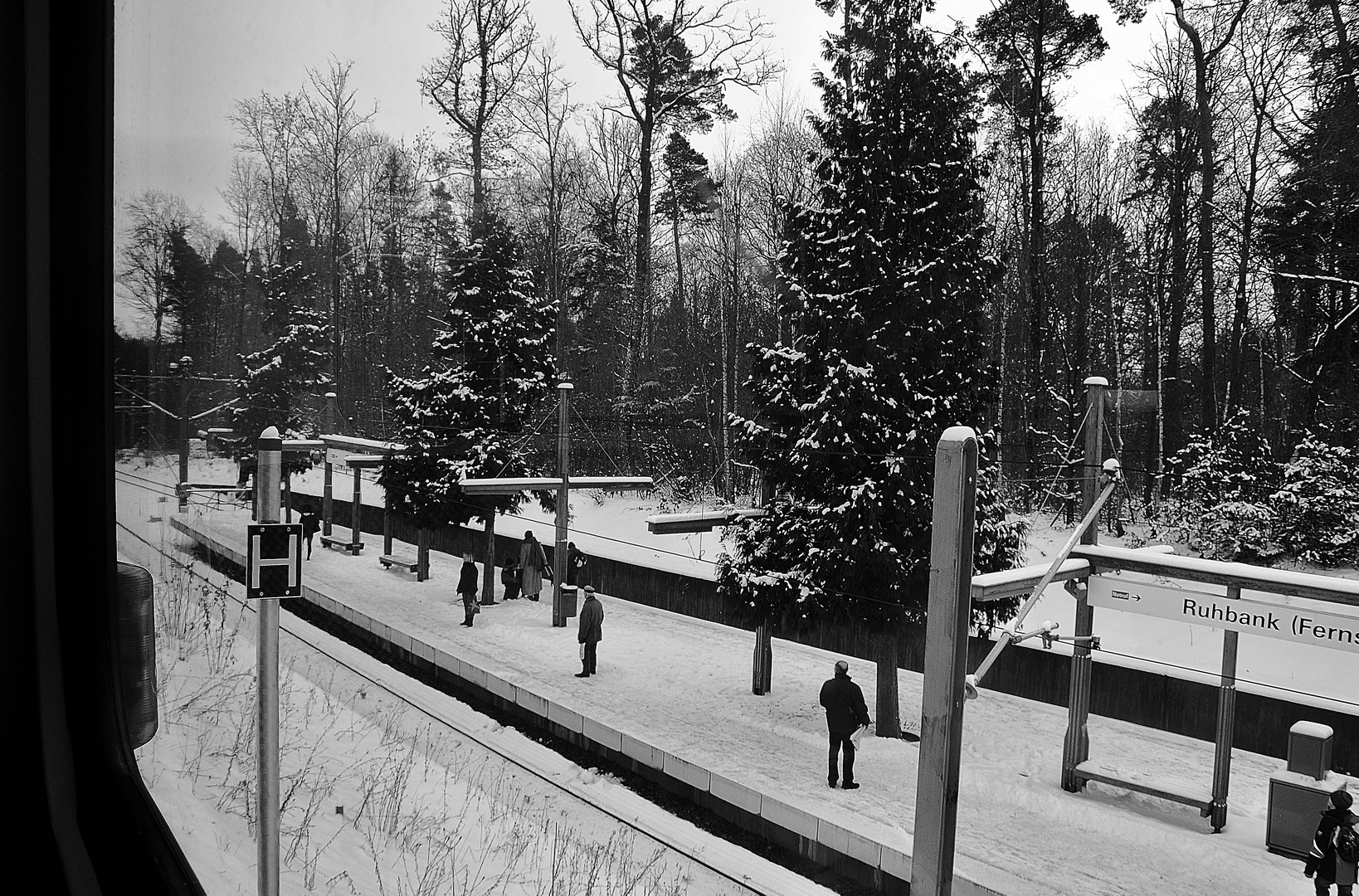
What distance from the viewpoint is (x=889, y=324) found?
923cm

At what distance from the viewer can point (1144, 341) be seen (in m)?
8.90

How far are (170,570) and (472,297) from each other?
13.0 meters

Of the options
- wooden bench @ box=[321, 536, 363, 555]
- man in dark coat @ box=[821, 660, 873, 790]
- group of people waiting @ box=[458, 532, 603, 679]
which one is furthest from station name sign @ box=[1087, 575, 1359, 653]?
wooden bench @ box=[321, 536, 363, 555]

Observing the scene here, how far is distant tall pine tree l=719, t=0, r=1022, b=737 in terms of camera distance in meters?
9.14

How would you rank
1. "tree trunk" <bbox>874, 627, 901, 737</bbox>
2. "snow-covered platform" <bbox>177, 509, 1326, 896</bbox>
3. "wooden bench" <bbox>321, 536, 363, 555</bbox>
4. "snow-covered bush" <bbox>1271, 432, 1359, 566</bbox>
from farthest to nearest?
"wooden bench" <bbox>321, 536, 363, 555</bbox> → "tree trunk" <bbox>874, 627, 901, 737</bbox> → "snow-covered bush" <bbox>1271, 432, 1359, 566</bbox> → "snow-covered platform" <bbox>177, 509, 1326, 896</bbox>

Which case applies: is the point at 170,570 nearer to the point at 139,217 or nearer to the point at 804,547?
the point at 139,217

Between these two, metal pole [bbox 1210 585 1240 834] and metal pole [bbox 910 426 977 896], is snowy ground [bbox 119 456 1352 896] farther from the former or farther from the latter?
metal pole [bbox 910 426 977 896]

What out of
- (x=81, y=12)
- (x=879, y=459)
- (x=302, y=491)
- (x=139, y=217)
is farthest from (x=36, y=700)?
(x=302, y=491)

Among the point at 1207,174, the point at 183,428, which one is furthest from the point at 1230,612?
the point at 183,428

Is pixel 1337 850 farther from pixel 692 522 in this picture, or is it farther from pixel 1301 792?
pixel 692 522

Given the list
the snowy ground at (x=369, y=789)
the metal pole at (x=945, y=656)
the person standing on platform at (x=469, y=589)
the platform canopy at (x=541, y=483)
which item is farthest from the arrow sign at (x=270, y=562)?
the person standing on platform at (x=469, y=589)

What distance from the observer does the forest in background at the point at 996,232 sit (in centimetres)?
555

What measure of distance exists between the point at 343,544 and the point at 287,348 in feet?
37.6

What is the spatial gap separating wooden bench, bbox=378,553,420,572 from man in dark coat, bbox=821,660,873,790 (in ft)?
32.6
